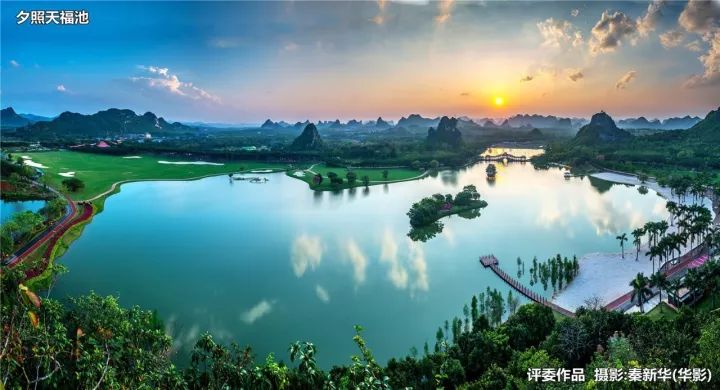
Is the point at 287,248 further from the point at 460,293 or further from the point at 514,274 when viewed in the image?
the point at 514,274

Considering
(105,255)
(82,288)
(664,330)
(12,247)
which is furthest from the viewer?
(105,255)

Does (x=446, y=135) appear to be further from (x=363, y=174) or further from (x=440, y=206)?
(x=440, y=206)

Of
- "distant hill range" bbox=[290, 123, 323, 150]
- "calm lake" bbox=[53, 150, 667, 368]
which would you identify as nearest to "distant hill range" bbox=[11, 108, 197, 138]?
"distant hill range" bbox=[290, 123, 323, 150]

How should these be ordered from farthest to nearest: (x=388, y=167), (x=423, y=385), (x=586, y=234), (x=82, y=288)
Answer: (x=388, y=167)
(x=586, y=234)
(x=82, y=288)
(x=423, y=385)

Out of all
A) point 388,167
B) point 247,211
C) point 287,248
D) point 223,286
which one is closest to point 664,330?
point 223,286

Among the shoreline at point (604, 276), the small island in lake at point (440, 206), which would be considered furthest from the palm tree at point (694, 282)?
the small island in lake at point (440, 206)
